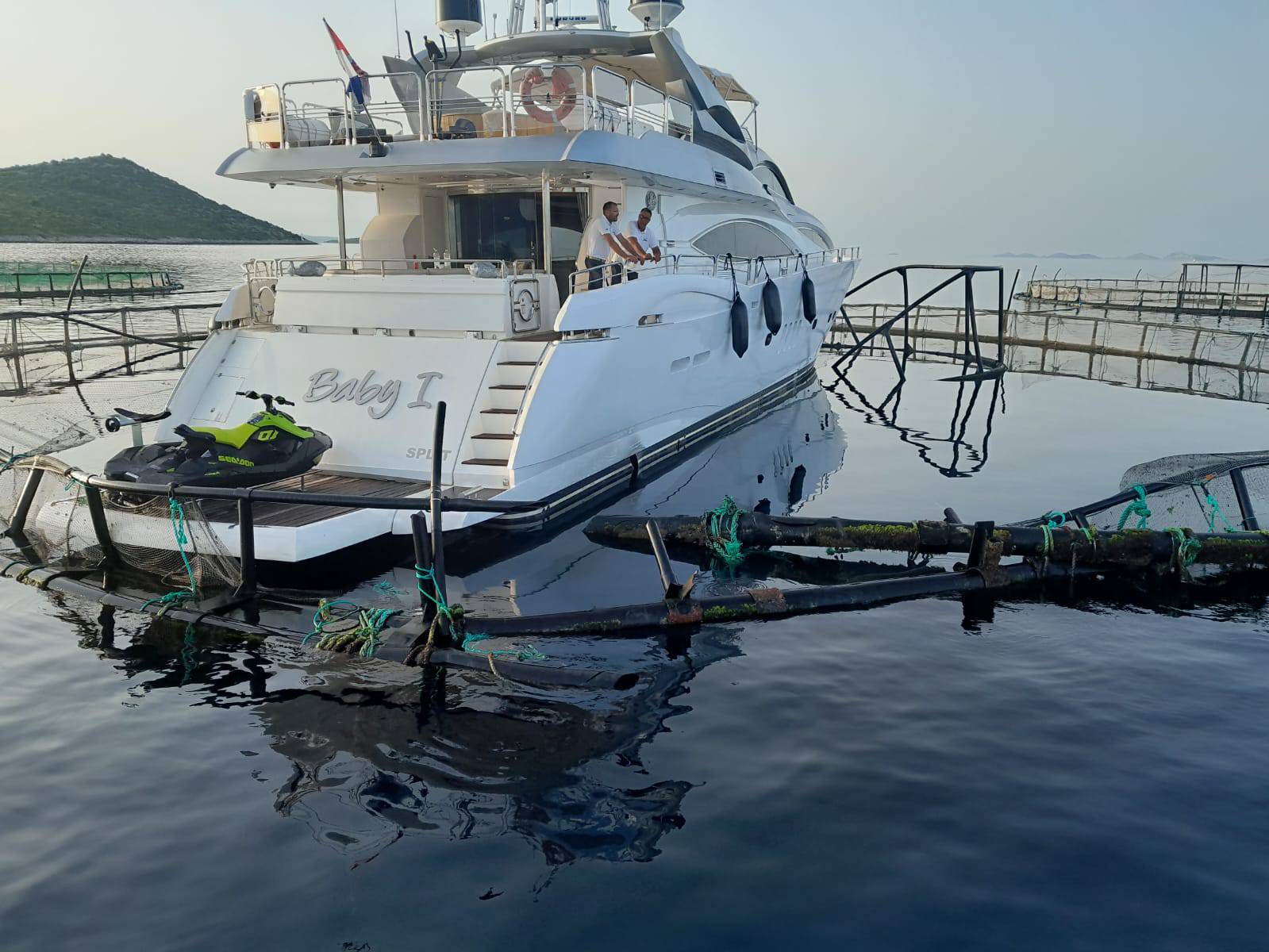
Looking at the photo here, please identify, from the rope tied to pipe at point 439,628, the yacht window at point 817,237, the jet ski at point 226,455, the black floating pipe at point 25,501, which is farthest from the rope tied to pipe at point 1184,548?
the yacht window at point 817,237

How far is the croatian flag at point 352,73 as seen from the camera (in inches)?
466

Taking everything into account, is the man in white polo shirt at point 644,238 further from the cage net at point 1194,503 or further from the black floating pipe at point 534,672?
the black floating pipe at point 534,672

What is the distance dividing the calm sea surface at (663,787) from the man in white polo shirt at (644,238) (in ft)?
17.7

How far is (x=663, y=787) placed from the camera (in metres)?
5.25

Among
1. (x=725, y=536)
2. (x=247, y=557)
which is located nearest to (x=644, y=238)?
(x=725, y=536)

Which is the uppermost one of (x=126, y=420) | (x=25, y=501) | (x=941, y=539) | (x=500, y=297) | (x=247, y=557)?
(x=500, y=297)

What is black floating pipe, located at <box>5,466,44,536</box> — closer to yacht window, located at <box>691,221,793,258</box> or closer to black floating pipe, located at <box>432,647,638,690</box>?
black floating pipe, located at <box>432,647,638,690</box>

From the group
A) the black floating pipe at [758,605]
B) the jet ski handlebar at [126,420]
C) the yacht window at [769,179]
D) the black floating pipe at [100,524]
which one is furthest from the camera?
the yacht window at [769,179]

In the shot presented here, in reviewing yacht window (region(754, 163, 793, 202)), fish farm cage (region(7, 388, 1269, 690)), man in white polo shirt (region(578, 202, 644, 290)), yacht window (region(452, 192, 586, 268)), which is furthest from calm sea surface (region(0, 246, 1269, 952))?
yacht window (region(754, 163, 793, 202))

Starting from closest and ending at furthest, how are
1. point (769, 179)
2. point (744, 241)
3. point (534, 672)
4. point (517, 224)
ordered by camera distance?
point (534, 672) → point (517, 224) → point (744, 241) → point (769, 179)

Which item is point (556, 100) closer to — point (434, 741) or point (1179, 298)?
point (434, 741)

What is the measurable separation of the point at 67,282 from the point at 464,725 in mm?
49790

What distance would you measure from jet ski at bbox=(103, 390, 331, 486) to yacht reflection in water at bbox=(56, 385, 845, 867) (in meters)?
1.28

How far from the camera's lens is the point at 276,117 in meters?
11.8
